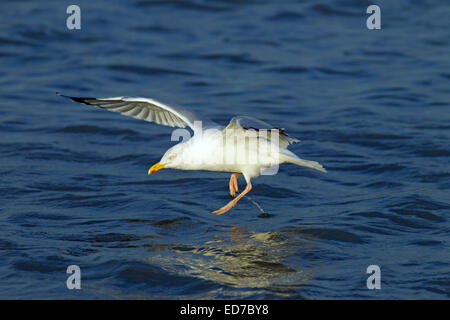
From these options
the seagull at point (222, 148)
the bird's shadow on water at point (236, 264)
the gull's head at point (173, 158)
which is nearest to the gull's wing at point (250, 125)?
the seagull at point (222, 148)

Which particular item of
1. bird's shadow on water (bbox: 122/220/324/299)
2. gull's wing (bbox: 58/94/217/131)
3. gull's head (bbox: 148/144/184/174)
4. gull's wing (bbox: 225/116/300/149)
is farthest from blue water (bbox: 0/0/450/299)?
gull's wing (bbox: 225/116/300/149)

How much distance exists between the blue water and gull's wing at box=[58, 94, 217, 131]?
991 mm

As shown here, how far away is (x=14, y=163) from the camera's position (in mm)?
10555

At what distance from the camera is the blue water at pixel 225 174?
23.2 ft

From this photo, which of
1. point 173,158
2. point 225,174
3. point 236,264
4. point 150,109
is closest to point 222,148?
point 173,158

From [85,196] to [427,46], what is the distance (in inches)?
451

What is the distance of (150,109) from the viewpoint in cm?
914

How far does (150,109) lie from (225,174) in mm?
1802

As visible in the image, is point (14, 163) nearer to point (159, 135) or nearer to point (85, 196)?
point (85, 196)

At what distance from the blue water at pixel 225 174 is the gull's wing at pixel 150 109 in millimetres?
991

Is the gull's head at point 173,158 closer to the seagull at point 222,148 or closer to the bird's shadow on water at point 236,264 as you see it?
the seagull at point 222,148

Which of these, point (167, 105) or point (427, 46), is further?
point (427, 46)

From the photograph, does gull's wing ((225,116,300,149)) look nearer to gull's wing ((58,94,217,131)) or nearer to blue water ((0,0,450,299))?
gull's wing ((58,94,217,131))
